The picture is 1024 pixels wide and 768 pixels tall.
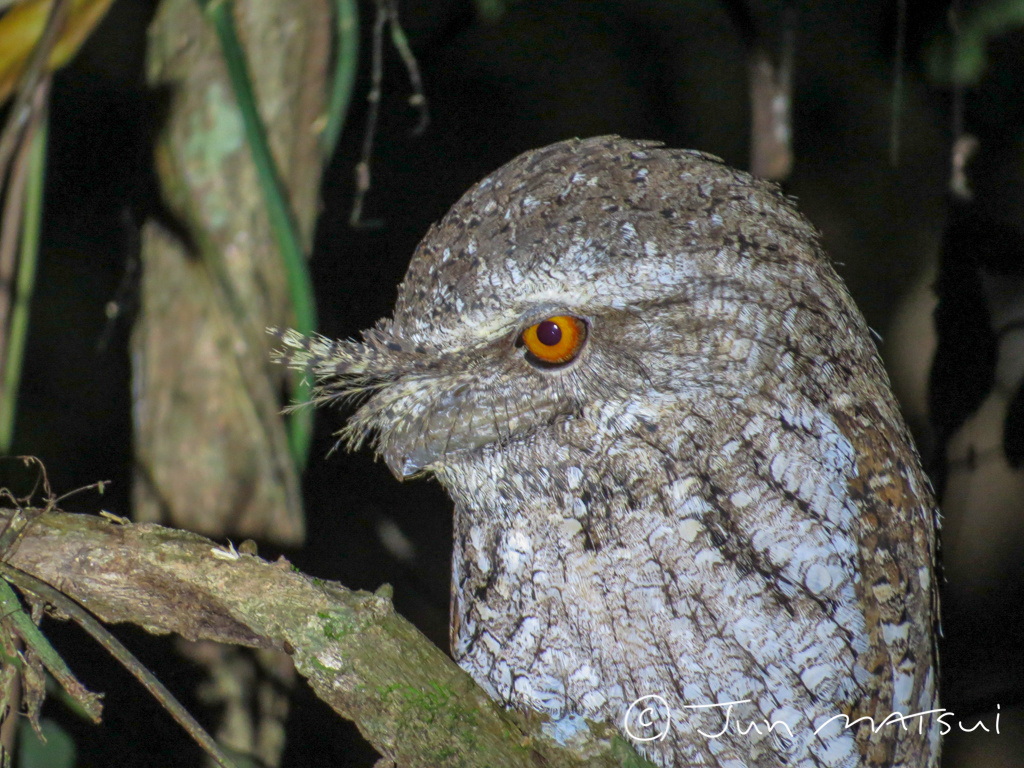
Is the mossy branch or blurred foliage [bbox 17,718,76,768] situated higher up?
the mossy branch

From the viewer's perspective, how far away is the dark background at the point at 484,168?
249cm

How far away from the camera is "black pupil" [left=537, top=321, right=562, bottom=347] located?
1.15 meters

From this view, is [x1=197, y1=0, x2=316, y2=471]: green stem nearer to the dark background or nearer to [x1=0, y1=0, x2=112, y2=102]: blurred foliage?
[x1=0, y1=0, x2=112, y2=102]: blurred foliage

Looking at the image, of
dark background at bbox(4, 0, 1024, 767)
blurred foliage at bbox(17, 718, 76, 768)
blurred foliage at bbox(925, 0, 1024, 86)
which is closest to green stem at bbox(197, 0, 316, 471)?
blurred foliage at bbox(17, 718, 76, 768)

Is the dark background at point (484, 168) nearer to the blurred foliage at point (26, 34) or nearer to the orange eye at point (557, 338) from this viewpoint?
the blurred foliage at point (26, 34)

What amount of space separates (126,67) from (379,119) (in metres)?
0.94

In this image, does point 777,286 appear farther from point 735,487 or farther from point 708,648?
point 708,648

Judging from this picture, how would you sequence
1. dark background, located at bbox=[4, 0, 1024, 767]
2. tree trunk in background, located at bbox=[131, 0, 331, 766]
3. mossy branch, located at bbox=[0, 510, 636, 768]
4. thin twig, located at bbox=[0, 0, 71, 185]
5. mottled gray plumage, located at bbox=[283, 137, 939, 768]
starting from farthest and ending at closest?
1. dark background, located at bbox=[4, 0, 1024, 767]
2. tree trunk in background, located at bbox=[131, 0, 331, 766]
3. thin twig, located at bbox=[0, 0, 71, 185]
4. mottled gray plumage, located at bbox=[283, 137, 939, 768]
5. mossy branch, located at bbox=[0, 510, 636, 768]

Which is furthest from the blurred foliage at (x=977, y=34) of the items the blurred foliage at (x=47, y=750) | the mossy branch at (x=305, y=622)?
the blurred foliage at (x=47, y=750)

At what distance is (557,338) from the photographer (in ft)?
3.80

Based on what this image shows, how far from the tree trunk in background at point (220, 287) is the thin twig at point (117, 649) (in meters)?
0.87

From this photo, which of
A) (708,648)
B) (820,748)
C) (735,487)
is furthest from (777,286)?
(820,748)

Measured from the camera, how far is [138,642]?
Answer: 1.80 metres

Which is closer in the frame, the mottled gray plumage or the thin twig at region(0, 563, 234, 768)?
the thin twig at region(0, 563, 234, 768)
